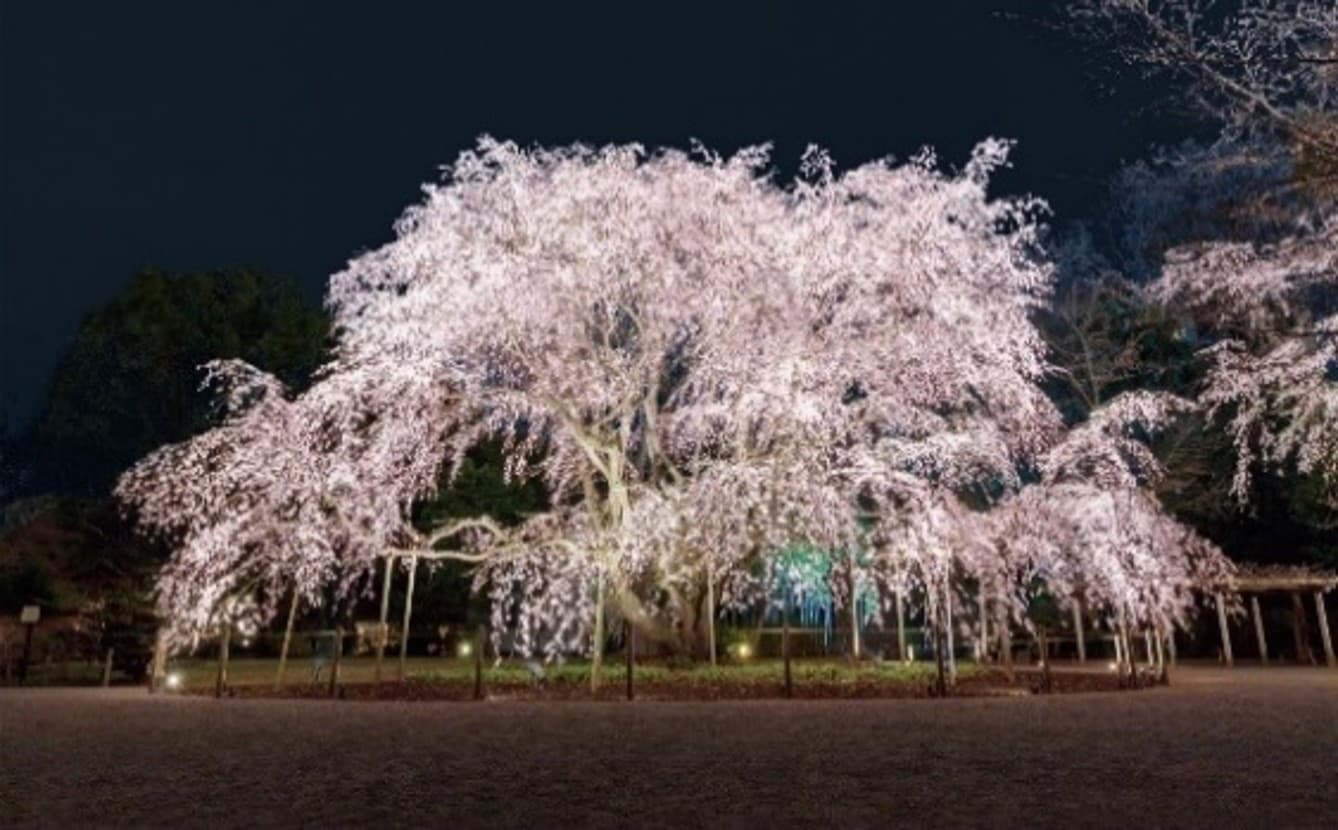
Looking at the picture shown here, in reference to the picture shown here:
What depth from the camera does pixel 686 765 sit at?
318 inches

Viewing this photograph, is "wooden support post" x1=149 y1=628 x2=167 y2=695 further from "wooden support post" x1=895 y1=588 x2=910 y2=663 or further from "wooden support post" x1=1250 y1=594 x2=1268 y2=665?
"wooden support post" x1=1250 y1=594 x2=1268 y2=665

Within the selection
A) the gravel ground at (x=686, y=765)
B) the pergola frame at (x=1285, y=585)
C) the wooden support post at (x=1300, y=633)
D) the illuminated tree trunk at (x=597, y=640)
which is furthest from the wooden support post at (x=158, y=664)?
the wooden support post at (x=1300, y=633)

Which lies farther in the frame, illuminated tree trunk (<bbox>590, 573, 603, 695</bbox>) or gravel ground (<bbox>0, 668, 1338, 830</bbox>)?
illuminated tree trunk (<bbox>590, 573, 603, 695</bbox>)

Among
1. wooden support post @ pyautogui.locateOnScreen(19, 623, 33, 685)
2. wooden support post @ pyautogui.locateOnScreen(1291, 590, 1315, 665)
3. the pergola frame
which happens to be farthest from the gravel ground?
wooden support post @ pyautogui.locateOnScreen(1291, 590, 1315, 665)

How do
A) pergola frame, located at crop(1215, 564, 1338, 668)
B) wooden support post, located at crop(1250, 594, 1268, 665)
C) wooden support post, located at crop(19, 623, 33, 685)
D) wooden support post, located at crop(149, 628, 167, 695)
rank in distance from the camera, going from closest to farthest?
wooden support post, located at crop(149, 628, 167, 695)
wooden support post, located at crop(19, 623, 33, 685)
pergola frame, located at crop(1215, 564, 1338, 668)
wooden support post, located at crop(1250, 594, 1268, 665)

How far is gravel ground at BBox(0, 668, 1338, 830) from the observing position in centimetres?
605

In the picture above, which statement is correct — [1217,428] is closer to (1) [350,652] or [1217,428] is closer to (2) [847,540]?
(2) [847,540]

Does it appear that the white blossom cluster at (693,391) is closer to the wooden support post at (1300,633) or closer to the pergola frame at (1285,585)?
the pergola frame at (1285,585)

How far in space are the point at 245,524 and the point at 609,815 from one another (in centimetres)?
1278

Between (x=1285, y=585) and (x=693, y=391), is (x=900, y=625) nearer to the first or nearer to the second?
(x=693, y=391)

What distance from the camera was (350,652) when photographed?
36.0 metres

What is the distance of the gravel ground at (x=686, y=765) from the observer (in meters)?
6.05

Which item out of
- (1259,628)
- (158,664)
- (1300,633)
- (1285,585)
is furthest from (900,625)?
(1300,633)

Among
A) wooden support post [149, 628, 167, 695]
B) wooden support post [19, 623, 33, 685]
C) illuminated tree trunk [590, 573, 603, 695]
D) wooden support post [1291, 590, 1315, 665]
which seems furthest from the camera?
wooden support post [1291, 590, 1315, 665]
